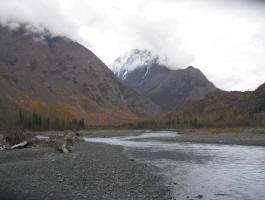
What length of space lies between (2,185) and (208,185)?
12.5 meters

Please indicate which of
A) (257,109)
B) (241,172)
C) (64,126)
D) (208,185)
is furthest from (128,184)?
(257,109)

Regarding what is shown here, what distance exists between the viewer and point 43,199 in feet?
40.3

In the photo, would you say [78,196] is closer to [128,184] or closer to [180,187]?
[128,184]

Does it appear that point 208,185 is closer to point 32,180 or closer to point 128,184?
point 128,184

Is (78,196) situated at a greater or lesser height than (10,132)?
lesser

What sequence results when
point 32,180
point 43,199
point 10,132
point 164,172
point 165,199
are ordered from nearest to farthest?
1. point 43,199
2. point 165,199
3. point 32,180
4. point 164,172
5. point 10,132

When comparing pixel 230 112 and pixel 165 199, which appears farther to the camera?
pixel 230 112

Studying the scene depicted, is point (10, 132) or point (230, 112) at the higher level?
point (230, 112)

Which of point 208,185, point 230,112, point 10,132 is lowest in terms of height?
point 208,185

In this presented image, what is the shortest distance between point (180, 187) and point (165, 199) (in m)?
3.45

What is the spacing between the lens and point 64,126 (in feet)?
453

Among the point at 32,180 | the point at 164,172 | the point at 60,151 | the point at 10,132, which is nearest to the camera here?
the point at 32,180

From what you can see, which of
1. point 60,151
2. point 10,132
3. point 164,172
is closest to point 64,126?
point 10,132

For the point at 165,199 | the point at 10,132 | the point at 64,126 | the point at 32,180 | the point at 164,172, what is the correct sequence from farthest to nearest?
the point at 64,126, the point at 10,132, the point at 164,172, the point at 32,180, the point at 165,199
